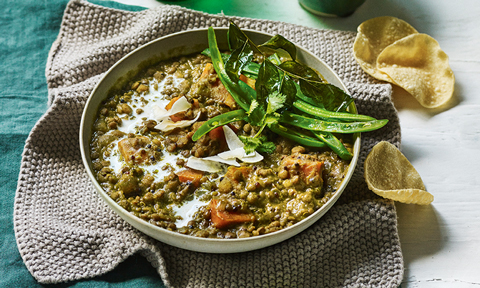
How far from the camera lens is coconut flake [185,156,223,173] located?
→ 2779 mm

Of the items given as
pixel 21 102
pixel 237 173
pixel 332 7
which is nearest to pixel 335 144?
pixel 237 173

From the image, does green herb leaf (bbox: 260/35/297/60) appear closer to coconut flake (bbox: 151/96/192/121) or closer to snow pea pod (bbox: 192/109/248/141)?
snow pea pod (bbox: 192/109/248/141)

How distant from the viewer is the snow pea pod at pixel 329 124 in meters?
2.83

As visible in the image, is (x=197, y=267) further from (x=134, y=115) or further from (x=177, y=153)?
(x=134, y=115)

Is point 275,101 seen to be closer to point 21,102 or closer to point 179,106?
point 179,106

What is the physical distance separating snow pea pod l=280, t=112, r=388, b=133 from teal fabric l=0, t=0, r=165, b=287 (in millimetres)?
1305

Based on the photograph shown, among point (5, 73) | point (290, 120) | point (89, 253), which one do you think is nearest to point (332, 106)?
point (290, 120)

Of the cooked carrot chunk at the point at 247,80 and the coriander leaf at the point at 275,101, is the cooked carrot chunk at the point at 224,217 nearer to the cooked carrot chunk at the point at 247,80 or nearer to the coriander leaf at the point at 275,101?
the coriander leaf at the point at 275,101

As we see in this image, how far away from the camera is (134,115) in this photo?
122 inches

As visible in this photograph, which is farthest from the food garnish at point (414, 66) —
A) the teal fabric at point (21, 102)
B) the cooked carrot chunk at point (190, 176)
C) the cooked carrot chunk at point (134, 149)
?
the teal fabric at point (21, 102)

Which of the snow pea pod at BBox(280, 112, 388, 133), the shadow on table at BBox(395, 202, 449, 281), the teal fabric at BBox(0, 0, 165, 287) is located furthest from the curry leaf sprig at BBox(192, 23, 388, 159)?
the teal fabric at BBox(0, 0, 165, 287)

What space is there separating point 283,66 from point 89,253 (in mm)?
1714

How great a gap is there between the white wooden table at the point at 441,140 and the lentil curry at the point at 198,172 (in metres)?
0.76

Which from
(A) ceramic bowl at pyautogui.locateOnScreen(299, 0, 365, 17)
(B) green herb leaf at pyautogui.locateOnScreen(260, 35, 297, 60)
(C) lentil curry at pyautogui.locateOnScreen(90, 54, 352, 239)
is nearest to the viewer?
(C) lentil curry at pyautogui.locateOnScreen(90, 54, 352, 239)
